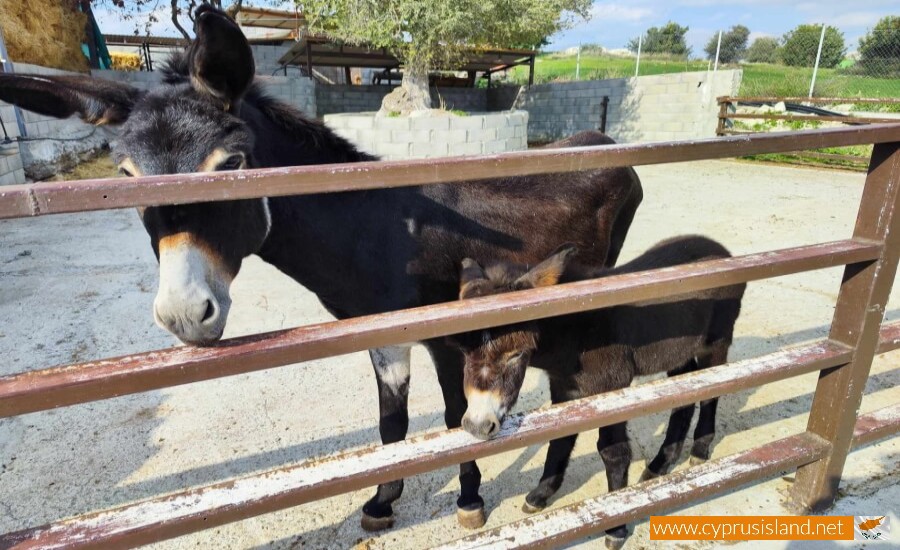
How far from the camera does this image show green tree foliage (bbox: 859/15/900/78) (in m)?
15.4

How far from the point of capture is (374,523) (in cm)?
255

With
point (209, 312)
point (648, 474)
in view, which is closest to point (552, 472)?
point (648, 474)

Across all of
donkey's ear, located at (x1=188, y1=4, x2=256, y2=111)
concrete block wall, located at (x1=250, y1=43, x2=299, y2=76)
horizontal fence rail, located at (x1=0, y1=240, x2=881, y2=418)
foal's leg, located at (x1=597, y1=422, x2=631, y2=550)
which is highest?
concrete block wall, located at (x1=250, y1=43, x2=299, y2=76)

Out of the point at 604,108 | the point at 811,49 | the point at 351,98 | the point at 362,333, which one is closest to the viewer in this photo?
the point at 362,333

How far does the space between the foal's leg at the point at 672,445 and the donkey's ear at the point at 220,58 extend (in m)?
2.74

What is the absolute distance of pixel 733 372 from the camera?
2.11m

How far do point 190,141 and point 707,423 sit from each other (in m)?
3.02

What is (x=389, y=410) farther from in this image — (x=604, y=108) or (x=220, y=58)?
(x=604, y=108)

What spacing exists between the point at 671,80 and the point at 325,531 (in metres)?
15.6

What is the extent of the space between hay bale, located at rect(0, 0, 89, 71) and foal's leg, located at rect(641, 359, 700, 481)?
14.9 meters

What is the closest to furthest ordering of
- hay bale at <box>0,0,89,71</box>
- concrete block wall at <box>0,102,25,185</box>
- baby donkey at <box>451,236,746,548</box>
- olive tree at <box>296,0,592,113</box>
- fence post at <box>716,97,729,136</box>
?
baby donkey at <box>451,236,746,548</box> < concrete block wall at <box>0,102,25,185</box> < olive tree at <box>296,0,592,113</box> < hay bale at <box>0,0,89,71</box> < fence post at <box>716,97,729,136</box>

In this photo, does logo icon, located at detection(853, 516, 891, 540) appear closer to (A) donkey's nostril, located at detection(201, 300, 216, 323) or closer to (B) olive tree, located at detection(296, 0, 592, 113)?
(A) donkey's nostril, located at detection(201, 300, 216, 323)

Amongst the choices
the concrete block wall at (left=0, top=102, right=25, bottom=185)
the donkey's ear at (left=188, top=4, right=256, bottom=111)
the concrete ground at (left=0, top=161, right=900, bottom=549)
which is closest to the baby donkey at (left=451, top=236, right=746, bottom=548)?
the concrete ground at (left=0, top=161, right=900, bottom=549)

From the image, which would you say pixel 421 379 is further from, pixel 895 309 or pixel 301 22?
pixel 301 22
